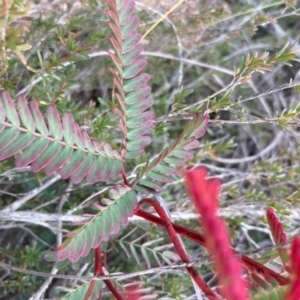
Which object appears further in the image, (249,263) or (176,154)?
(176,154)

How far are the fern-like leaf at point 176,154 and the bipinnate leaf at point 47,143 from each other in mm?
109

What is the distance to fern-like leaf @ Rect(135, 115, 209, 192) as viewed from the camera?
3.18 feet

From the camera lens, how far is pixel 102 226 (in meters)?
0.93

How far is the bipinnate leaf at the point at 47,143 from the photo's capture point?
814 mm

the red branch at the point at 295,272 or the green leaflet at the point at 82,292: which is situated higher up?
the red branch at the point at 295,272

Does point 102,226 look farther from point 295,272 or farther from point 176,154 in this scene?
point 295,272

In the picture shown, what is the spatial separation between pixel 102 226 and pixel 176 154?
0.22 metres

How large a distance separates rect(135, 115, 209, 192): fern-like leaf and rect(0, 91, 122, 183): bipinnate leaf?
0.11 m

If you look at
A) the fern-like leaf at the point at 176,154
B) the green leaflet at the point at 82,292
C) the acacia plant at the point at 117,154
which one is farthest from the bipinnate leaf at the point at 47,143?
the green leaflet at the point at 82,292

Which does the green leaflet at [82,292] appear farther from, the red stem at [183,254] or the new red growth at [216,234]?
the new red growth at [216,234]

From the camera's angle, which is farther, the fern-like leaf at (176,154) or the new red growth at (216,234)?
the fern-like leaf at (176,154)

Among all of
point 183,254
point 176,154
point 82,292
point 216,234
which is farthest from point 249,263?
point 216,234

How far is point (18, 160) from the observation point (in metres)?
0.81

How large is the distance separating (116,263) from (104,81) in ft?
2.27
